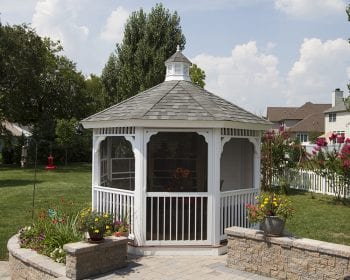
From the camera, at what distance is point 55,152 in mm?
32031

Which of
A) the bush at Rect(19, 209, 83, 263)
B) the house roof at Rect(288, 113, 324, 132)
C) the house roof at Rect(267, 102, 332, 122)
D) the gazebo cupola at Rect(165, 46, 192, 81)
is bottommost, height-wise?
the bush at Rect(19, 209, 83, 263)

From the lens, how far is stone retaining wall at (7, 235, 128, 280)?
5812mm

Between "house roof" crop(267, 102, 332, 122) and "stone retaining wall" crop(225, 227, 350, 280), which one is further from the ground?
"house roof" crop(267, 102, 332, 122)

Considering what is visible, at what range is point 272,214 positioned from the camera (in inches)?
248

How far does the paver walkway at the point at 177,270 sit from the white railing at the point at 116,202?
96 cm

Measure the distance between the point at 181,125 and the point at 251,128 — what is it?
1683mm

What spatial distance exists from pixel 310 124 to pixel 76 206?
45244mm

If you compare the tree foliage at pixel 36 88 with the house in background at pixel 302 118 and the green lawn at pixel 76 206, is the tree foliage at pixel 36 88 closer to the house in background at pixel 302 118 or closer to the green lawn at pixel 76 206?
the green lawn at pixel 76 206

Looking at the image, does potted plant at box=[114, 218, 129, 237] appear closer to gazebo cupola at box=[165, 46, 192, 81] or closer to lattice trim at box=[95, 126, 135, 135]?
lattice trim at box=[95, 126, 135, 135]

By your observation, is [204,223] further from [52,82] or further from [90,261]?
[52,82]

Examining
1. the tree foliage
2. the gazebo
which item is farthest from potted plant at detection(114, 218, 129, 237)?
the tree foliage

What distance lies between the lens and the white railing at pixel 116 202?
7660 mm

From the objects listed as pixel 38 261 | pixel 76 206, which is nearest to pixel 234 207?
pixel 38 261

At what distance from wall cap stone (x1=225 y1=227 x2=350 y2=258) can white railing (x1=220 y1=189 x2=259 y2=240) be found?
4.20 feet
